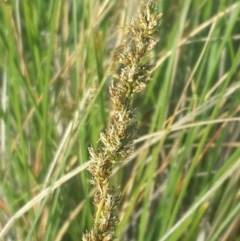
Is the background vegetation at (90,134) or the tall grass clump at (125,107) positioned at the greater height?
the tall grass clump at (125,107)

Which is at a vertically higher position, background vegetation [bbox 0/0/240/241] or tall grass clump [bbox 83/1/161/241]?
tall grass clump [bbox 83/1/161/241]

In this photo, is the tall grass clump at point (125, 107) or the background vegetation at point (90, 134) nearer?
the tall grass clump at point (125, 107)

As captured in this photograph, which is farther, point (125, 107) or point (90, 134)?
point (90, 134)

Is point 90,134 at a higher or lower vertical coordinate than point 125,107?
lower

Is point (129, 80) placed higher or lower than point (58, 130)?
higher

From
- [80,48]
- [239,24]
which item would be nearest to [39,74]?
[80,48]

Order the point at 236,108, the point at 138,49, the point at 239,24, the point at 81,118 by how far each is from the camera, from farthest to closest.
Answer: the point at 239,24 → the point at 236,108 → the point at 81,118 → the point at 138,49

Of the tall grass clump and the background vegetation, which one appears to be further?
the background vegetation

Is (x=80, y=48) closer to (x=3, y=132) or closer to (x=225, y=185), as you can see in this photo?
(x=3, y=132)
